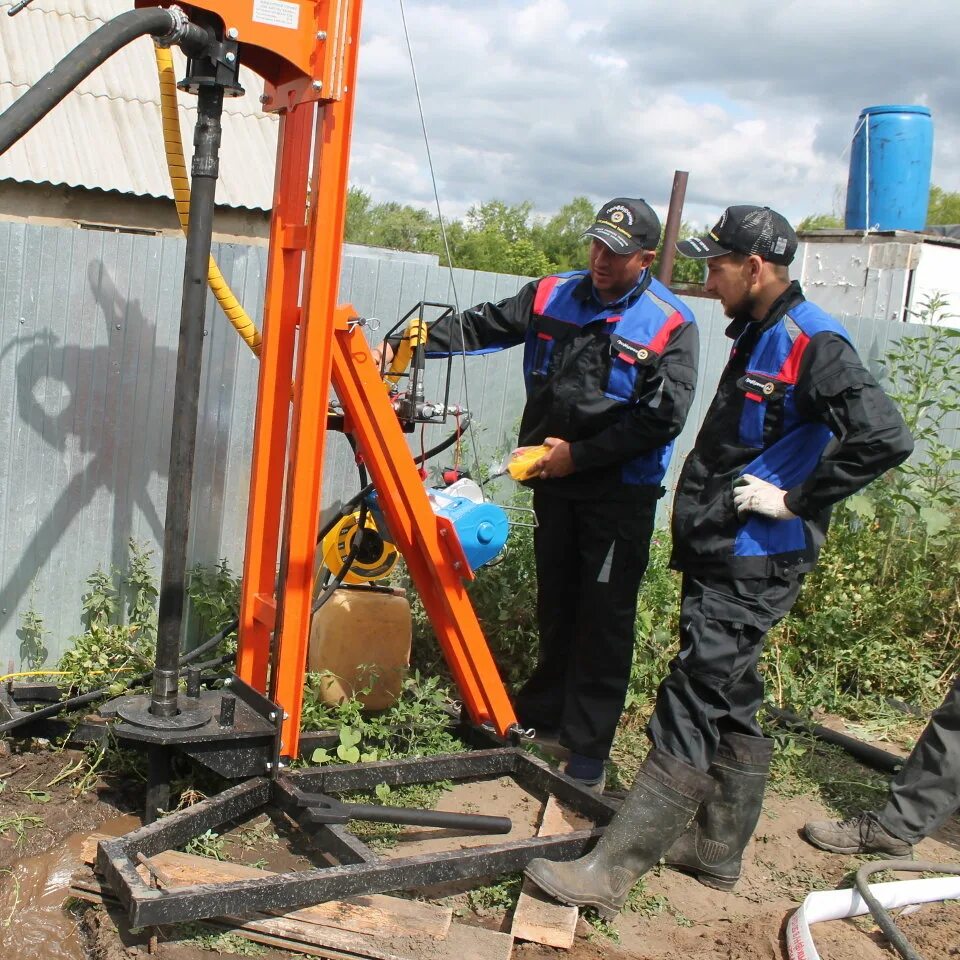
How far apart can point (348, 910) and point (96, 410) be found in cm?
249

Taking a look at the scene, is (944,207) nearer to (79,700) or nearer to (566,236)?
(566,236)

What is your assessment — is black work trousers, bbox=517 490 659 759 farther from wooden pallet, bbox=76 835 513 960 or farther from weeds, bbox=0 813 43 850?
weeds, bbox=0 813 43 850

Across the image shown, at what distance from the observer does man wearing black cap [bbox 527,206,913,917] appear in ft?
10.6

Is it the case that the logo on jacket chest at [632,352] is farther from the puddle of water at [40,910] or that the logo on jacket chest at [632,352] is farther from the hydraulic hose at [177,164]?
the puddle of water at [40,910]

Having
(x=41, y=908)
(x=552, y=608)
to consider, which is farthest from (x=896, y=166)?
(x=41, y=908)

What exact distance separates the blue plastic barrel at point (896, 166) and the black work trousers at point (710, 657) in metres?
8.14

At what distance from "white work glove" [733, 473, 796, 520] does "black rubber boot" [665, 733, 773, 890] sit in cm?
89

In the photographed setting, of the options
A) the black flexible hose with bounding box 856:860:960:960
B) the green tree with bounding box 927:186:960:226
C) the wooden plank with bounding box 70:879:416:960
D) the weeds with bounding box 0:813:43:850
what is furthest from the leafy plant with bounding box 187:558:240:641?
the green tree with bounding box 927:186:960:226

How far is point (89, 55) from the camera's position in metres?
2.52

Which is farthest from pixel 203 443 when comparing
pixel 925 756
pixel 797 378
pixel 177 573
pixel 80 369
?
pixel 925 756

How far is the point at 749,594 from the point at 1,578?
307 cm

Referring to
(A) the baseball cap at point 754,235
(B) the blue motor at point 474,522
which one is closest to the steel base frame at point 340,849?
(B) the blue motor at point 474,522

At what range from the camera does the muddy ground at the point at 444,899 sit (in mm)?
2979

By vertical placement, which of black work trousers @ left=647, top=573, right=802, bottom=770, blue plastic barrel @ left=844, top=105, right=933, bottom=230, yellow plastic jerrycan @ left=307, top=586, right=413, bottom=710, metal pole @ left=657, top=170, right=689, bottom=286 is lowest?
yellow plastic jerrycan @ left=307, top=586, right=413, bottom=710
